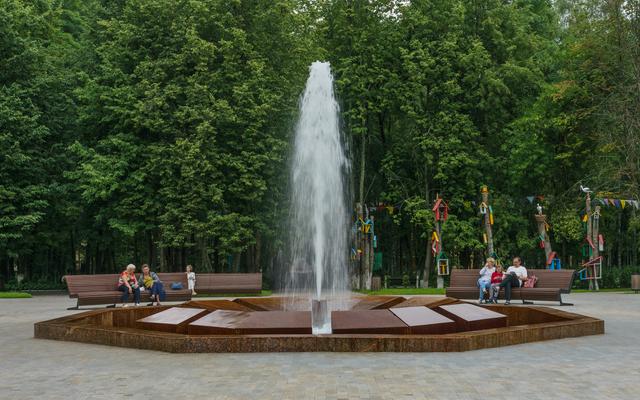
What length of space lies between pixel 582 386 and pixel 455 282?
12958 millimetres

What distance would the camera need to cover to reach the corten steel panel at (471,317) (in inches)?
447

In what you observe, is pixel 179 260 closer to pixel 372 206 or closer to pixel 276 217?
pixel 276 217

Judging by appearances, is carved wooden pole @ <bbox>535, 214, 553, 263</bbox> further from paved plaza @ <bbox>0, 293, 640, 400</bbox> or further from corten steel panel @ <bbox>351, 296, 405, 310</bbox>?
paved plaza @ <bbox>0, 293, 640, 400</bbox>

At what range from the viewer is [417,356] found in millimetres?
9617

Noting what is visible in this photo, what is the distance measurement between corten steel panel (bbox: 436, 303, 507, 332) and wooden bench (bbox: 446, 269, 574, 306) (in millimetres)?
6959

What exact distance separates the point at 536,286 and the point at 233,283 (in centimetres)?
918

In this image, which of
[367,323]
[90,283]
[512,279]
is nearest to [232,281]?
[90,283]

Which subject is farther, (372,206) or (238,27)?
(372,206)

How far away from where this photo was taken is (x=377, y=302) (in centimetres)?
1439

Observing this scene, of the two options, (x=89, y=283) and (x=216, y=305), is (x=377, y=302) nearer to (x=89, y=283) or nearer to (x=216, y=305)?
(x=216, y=305)

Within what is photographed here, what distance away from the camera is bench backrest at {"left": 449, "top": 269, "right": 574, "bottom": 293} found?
19.1 meters

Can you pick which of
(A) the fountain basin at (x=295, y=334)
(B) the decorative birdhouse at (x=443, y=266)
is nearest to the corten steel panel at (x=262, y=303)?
(A) the fountain basin at (x=295, y=334)

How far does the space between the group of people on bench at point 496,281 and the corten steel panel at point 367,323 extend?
328 inches

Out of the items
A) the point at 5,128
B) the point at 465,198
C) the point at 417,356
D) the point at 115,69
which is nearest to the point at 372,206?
the point at 465,198
